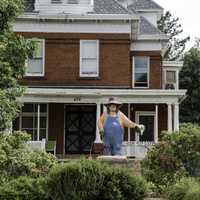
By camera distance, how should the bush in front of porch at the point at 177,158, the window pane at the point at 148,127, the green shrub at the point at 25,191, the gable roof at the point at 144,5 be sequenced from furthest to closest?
1. the gable roof at the point at 144,5
2. the window pane at the point at 148,127
3. the bush in front of porch at the point at 177,158
4. the green shrub at the point at 25,191

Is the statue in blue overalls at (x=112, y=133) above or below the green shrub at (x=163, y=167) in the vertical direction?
above

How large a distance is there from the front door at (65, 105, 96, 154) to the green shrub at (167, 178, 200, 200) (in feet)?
64.6

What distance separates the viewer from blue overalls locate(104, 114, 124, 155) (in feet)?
55.6

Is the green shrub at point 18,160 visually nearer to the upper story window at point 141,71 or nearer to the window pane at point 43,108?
the window pane at point 43,108

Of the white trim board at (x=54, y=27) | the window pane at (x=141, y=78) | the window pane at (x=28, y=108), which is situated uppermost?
the white trim board at (x=54, y=27)

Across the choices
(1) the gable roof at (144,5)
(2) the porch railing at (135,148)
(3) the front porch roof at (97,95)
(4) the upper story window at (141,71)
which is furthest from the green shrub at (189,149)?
(1) the gable roof at (144,5)

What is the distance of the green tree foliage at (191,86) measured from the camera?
58.5m

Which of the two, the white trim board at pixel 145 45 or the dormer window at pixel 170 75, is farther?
the dormer window at pixel 170 75

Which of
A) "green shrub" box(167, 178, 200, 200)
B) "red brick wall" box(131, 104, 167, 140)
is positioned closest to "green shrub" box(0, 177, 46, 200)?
"green shrub" box(167, 178, 200, 200)

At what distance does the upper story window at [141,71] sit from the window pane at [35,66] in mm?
5276

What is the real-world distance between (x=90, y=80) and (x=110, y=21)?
128 inches

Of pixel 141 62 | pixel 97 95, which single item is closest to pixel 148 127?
pixel 141 62

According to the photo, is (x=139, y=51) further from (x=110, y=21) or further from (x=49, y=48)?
(x=49, y=48)

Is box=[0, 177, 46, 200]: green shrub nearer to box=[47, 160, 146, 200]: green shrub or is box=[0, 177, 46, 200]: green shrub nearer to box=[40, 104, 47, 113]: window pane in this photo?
box=[47, 160, 146, 200]: green shrub
